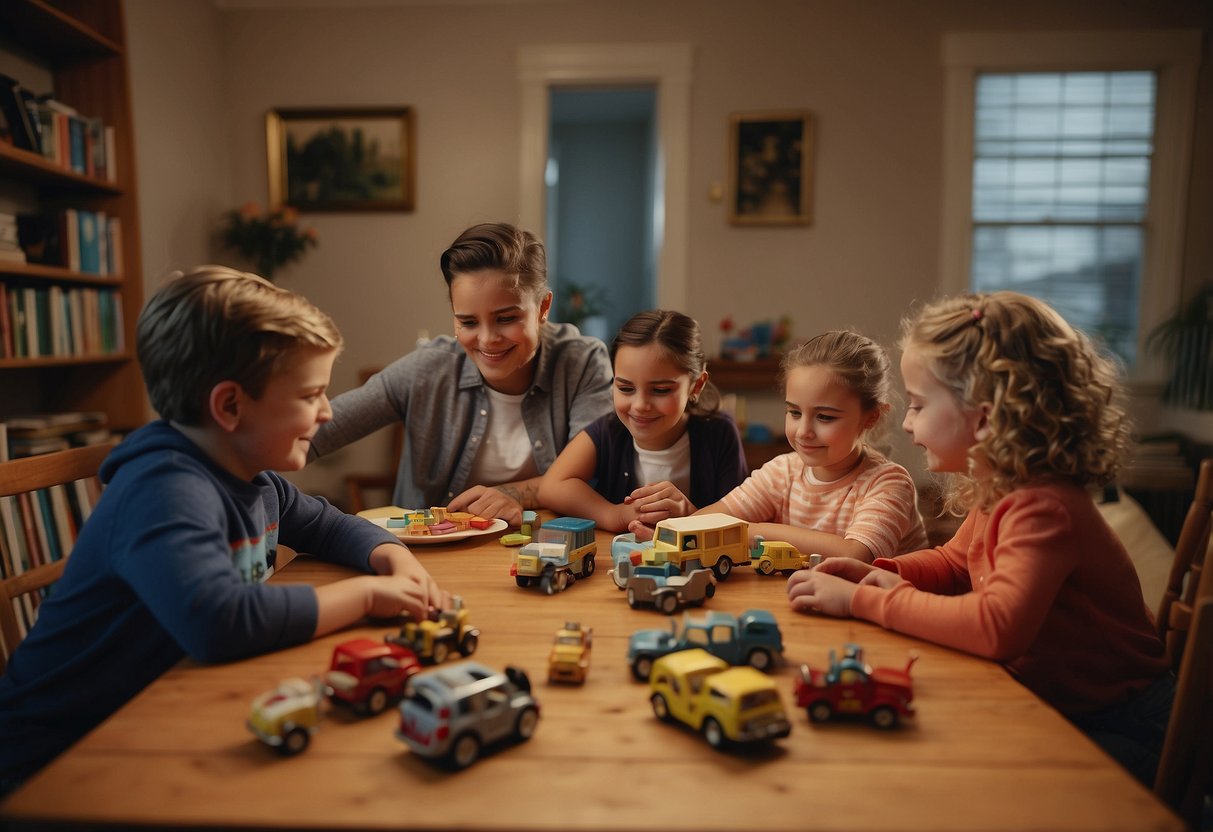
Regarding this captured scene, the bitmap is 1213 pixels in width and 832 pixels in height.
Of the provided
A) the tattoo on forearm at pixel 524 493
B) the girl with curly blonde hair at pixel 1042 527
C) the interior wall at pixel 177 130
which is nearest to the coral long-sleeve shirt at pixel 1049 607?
the girl with curly blonde hair at pixel 1042 527

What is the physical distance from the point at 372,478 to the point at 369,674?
3915 mm

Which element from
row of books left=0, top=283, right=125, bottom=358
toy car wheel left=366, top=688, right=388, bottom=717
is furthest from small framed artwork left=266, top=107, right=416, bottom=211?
toy car wheel left=366, top=688, right=388, bottom=717

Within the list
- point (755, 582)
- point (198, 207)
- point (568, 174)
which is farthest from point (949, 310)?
point (568, 174)

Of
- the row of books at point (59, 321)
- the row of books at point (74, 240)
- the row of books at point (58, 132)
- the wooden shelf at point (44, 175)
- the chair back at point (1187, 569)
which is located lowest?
the chair back at point (1187, 569)

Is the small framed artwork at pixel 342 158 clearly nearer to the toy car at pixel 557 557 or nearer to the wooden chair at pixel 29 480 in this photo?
the wooden chair at pixel 29 480

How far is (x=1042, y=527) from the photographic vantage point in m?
1.03

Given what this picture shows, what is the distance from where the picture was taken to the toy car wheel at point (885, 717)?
0.79 meters

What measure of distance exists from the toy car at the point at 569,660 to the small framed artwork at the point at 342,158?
162 inches

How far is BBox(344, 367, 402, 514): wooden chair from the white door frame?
1.35 meters

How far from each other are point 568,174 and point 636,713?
7006mm

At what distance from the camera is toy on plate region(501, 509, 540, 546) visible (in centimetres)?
141

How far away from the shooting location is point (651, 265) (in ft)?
21.2

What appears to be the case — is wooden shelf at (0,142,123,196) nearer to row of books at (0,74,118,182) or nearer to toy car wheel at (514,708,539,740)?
row of books at (0,74,118,182)

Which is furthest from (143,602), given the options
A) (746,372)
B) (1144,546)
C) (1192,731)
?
(746,372)
